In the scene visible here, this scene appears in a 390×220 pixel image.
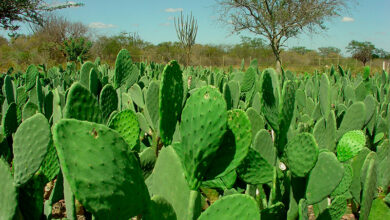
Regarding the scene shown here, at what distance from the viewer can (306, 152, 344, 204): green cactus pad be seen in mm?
847

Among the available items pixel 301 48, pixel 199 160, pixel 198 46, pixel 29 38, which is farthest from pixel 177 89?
pixel 301 48

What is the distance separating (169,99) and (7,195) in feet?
1.19

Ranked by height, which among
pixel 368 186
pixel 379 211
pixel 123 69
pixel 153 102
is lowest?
pixel 379 211

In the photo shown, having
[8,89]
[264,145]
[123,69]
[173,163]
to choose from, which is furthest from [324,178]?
[8,89]

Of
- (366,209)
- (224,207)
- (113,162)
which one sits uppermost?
(113,162)

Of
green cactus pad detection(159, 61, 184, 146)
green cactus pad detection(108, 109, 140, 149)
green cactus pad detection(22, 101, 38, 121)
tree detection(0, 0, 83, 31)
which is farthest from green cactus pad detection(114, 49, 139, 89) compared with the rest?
tree detection(0, 0, 83, 31)

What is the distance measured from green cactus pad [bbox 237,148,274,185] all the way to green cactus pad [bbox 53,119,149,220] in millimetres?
409

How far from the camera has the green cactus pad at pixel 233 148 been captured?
2.27 ft

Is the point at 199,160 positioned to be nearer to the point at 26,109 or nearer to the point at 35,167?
the point at 35,167

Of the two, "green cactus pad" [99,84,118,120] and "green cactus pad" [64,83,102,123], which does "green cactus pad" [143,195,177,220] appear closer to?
"green cactus pad" [64,83,102,123]

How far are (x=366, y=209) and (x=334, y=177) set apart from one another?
14 centimetres

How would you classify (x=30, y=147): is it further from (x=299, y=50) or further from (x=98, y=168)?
(x=299, y=50)

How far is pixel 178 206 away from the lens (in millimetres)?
699

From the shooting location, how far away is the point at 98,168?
478mm
